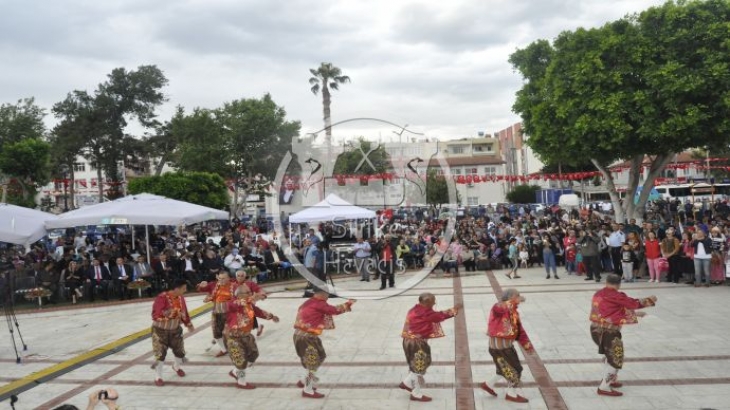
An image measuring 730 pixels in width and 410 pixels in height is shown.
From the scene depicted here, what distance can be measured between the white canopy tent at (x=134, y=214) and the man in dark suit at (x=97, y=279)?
1.33 meters

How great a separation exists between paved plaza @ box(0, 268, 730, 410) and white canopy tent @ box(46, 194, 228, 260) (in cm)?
370

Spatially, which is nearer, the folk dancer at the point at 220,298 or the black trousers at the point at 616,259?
the folk dancer at the point at 220,298

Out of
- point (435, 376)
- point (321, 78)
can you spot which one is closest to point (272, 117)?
point (321, 78)

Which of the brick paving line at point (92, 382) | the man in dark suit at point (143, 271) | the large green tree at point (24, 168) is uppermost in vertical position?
the large green tree at point (24, 168)

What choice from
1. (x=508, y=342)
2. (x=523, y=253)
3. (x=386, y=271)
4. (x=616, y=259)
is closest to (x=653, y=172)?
(x=523, y=253)

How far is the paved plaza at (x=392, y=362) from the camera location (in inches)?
297

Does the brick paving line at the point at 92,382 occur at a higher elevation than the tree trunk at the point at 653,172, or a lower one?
lower

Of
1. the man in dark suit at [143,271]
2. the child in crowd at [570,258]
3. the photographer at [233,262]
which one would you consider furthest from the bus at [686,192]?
the man in dark suit at [143,271]

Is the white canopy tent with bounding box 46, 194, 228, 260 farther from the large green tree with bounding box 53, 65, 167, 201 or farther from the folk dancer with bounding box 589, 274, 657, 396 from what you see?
the large green tree with bounding box 53, 65, 167, 201

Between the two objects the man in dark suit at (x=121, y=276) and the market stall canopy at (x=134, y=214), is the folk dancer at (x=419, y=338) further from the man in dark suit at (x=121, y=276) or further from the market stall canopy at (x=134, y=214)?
the man in dark suit at (x=121, y=276)

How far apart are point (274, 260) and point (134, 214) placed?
4926mm

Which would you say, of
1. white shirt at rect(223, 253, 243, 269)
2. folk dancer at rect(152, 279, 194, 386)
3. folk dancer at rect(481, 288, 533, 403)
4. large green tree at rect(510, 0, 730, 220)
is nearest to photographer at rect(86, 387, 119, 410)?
folk dancer at rect(152, 279, 194, 386)

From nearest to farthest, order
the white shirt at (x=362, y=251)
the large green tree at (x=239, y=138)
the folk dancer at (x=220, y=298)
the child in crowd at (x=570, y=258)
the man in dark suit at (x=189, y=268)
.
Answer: the folk dancer at (x=220, y=298) → the man in dark suit at (x=189, y=268) → the child in crowd at (x=570, y=258) → the white shirt at (x=362, y=251) → the large green tree at (x=239, y=138)

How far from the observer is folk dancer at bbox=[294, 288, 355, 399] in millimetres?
7832
